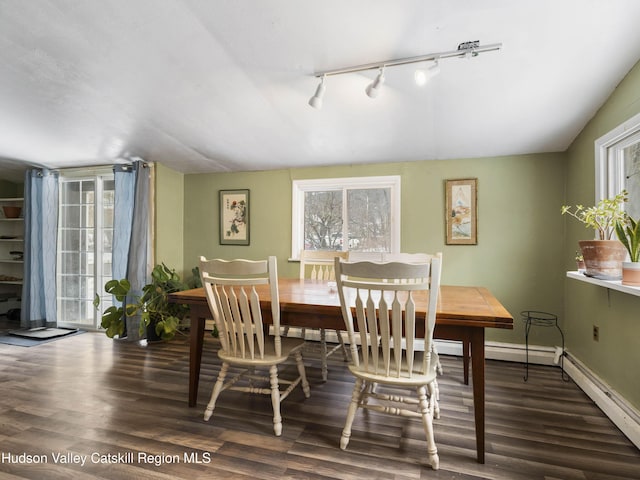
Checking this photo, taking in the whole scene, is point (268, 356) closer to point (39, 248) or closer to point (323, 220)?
point (323, 220)

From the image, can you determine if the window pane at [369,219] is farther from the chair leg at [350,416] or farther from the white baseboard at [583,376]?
the chair leg at [350,416]

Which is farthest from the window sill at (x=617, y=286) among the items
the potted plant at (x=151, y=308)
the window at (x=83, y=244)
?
the window at (x=83, y=244)

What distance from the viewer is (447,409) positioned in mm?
2162

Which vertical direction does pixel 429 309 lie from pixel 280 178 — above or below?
below

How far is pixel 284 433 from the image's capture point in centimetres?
189

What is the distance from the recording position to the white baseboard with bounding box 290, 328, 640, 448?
186 centimetres

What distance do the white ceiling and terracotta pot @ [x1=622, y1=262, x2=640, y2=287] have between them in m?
1.16

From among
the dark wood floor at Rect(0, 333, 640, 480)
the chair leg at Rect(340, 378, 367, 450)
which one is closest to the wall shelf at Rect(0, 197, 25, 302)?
the dark wood floor at Rect(0, 333, 640, 480)

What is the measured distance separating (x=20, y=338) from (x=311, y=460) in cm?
392

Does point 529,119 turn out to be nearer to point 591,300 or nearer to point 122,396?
point 591,300

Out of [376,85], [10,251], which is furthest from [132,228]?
[376,85]

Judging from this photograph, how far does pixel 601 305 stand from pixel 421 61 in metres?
2.06

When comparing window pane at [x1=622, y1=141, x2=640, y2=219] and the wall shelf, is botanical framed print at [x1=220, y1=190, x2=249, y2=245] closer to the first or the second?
the wall shelf

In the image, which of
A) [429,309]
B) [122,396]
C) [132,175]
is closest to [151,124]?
[132,175]
